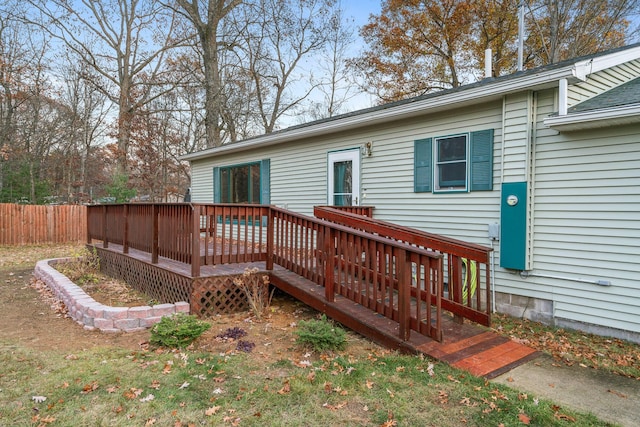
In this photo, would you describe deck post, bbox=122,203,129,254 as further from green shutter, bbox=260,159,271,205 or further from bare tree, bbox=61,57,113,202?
bare tree, bbox=61,57,113,202

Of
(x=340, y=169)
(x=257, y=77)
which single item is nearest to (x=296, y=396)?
(x=340, y=169)

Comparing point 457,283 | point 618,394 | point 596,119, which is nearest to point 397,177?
point 457,283

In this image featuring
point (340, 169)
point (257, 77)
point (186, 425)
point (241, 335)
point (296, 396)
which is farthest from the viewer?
point (257, 77)

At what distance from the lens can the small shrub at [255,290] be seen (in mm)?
4785

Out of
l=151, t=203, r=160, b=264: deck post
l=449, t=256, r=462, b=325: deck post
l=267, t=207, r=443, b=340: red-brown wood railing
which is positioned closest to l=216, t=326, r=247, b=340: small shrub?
l=267, t=207, r=443, b=340: red-brown wood railing

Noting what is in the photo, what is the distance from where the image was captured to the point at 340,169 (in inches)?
296

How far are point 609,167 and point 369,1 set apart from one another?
16394 millimetres

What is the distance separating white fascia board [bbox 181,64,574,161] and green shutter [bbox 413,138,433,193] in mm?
491

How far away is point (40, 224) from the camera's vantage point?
1295 cm

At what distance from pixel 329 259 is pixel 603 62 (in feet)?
14.3

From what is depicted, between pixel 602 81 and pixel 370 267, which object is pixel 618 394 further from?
pixel 602 81

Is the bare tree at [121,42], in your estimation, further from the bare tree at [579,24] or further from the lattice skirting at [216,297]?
A: the bare tree at [579,24]

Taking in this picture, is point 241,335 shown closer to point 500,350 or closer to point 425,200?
point 500,350

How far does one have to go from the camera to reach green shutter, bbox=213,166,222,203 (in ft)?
35.5
